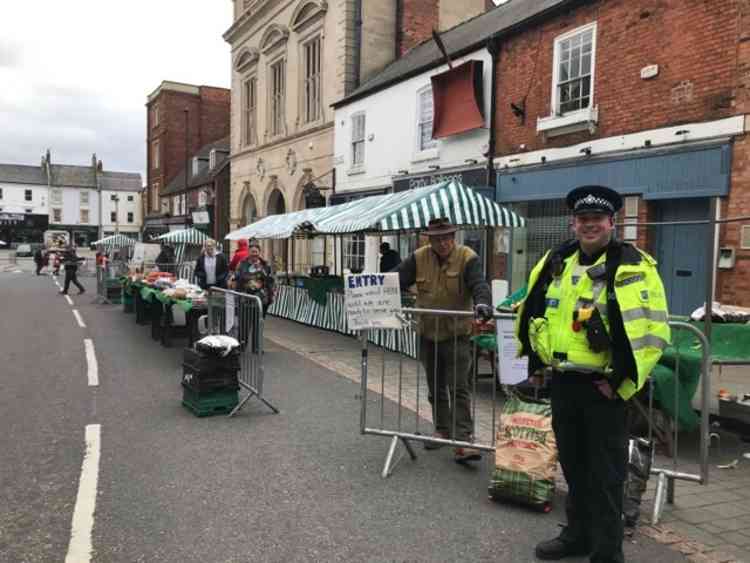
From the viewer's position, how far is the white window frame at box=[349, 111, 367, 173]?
19191mm

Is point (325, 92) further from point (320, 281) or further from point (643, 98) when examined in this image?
point (643, 98)

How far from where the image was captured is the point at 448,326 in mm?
5113

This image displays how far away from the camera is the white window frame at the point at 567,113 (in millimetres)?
11344

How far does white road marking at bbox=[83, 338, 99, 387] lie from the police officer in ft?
20.3

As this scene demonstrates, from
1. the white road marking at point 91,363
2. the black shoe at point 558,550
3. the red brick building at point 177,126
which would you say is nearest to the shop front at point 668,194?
the black shoe at point 558,550

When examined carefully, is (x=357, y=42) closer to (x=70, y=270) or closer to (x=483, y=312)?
(x=70, y=270)

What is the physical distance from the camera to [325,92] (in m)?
22.1

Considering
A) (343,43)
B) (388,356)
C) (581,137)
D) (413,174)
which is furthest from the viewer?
(343,43)

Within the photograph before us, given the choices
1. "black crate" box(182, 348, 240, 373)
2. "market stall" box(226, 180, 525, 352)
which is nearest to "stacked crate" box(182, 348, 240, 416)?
"black crate" box(182, 348, 240, 373)

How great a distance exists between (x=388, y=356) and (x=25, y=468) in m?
6.13

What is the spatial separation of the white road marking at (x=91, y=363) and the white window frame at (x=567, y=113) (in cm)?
903

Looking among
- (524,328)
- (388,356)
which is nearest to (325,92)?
(388,356)

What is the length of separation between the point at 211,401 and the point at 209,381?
201 millimetres

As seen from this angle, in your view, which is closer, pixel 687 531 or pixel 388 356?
pixel 687 531
